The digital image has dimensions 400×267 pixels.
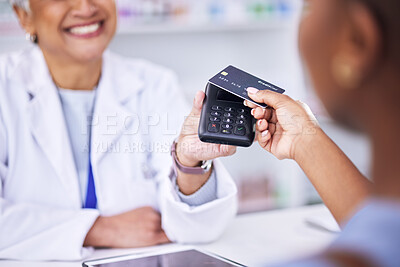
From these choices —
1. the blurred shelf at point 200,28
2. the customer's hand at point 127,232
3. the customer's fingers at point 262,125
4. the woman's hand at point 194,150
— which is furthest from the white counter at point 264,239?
the blurred shelf at point 200,28

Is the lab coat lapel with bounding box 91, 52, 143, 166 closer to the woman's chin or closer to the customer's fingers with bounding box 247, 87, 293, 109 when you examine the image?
the woman's chin

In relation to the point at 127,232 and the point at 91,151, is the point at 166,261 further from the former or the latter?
the point at 91,151

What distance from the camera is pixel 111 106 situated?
1.35m

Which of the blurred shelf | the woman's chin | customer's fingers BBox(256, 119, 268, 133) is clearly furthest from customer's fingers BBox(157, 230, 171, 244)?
the blurred shelf

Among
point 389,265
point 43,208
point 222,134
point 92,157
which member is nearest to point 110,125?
point 92,157

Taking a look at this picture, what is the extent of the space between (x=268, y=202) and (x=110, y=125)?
151 centimetres

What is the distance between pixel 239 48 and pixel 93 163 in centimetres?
157

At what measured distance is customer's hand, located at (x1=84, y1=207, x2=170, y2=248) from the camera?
1.06 m

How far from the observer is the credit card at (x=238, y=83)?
877 millimetres

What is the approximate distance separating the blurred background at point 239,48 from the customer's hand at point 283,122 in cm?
146

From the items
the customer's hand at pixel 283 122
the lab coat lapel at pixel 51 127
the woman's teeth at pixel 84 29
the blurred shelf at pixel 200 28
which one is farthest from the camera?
the blurred shelf at pixel 200 28

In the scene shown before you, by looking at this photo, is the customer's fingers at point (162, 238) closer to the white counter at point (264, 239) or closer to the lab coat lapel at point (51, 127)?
the white counter at point (264, 239)

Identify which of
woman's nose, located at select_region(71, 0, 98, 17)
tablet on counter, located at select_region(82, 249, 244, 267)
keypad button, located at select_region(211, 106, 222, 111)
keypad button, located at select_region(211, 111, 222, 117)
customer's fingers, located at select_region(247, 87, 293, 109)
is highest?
woman's nose, located at select_region(71, 0, 98, 17)

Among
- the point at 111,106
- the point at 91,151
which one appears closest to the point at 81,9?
the point at 111,106
